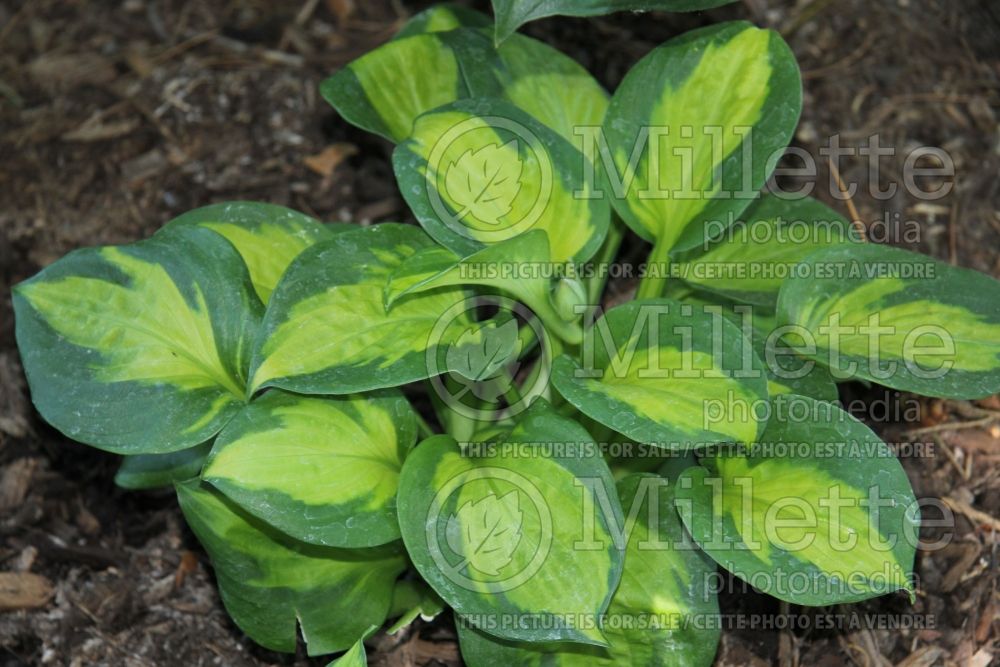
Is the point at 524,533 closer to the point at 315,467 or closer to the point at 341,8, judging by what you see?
the point at 315,467

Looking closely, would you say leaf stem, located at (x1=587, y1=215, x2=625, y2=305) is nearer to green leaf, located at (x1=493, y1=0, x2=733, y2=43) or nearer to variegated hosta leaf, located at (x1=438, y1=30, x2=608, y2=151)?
variegated hosta leaf, located at (x1=438, y1=30, x2=608, y2=151)

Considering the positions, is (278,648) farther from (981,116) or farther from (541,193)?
(981,116)

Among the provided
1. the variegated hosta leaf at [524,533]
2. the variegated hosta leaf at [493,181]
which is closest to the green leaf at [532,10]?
the variegated hosta leaf at [493,181]

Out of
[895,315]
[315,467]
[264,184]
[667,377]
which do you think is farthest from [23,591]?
[895,315]

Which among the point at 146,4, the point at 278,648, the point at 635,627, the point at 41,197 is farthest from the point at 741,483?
the point at 146,4

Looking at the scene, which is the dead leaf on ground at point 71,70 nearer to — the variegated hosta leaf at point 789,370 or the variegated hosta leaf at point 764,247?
the variegated hosta leaf at point 764,247

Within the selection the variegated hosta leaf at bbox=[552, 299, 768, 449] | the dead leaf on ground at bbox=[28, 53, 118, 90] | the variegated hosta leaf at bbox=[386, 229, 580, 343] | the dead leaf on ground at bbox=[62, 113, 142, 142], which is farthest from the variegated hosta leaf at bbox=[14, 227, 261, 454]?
the dead leaf on ground at bbox=[28, 53, 118, 90]
